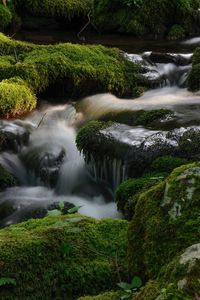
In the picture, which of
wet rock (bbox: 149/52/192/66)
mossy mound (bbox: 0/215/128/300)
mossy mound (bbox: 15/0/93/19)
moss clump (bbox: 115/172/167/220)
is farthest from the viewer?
mossy mound (bbox: 15/0/93/19)

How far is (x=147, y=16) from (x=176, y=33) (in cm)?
98

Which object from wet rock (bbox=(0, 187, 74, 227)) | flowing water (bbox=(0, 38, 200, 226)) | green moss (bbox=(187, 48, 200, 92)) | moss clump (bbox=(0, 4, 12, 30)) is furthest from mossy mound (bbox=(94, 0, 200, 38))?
wet rock (bbox=(0, 187, 74, 227))

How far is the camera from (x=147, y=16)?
537 inches

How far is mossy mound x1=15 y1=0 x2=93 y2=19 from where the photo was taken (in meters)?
14.0

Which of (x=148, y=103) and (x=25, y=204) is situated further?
(x=148, y=103)

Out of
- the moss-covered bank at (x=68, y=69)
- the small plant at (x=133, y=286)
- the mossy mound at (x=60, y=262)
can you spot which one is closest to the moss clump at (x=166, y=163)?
the mossy mound at (x=60, y=262)

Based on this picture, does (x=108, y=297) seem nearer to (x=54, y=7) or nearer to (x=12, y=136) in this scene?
(x=12, y=136)

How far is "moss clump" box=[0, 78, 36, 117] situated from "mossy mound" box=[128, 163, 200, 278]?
17.4 feet

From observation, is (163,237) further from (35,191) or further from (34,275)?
(35,191)

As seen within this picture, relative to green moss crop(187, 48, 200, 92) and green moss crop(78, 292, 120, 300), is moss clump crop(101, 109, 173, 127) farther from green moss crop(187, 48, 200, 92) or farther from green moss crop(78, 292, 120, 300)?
green moss crop(78, 292, 120, 300)

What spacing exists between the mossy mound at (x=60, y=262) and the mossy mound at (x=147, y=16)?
11110 millimetres

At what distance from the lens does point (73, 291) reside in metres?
2.74


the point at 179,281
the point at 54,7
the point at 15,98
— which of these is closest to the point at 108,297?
the point at 179,281

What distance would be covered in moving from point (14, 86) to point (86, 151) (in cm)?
225
